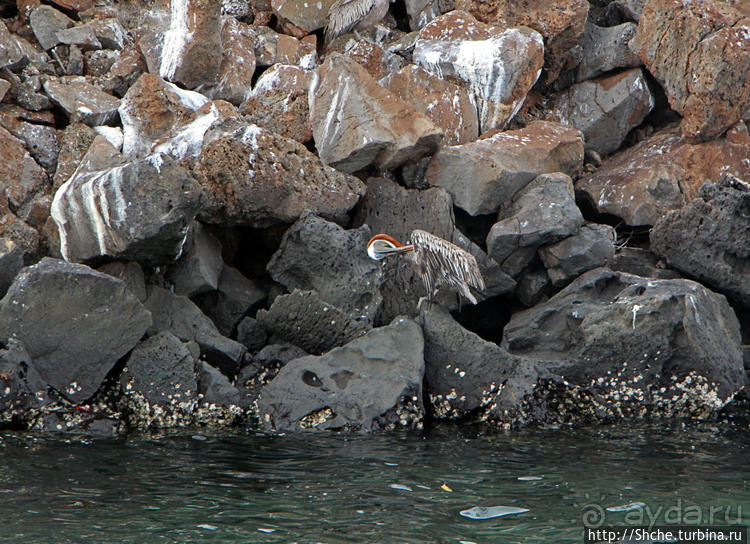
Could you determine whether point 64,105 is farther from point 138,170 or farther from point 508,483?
point 508,483

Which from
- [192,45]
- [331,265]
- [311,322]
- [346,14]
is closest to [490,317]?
[331,265]

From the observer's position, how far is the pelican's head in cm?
1033

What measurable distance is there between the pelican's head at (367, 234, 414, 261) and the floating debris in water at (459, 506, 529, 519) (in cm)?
444

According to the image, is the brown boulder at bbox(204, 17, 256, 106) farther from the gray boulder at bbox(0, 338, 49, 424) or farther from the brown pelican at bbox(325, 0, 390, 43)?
the gray boulder at bbox(0, 338, 49, 424)

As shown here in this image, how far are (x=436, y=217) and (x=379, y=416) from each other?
3476mm

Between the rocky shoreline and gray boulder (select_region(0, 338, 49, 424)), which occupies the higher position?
the rocky shoreline

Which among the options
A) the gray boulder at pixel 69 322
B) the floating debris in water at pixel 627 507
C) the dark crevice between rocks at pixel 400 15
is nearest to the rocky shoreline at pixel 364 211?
the gray boulder at pixel 69 322

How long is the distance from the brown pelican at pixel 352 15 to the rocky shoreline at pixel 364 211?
0.19 metres

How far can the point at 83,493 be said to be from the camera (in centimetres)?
666

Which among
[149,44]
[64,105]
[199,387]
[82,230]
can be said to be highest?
[149,44]

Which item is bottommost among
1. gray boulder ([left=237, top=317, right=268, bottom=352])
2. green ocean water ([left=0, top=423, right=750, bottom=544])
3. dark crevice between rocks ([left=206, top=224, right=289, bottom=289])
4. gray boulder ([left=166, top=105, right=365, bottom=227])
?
green ocean water ([left=0, top=423, right=750, bottom=544])

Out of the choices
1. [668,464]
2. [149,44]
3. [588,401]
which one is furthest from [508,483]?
[149,44]

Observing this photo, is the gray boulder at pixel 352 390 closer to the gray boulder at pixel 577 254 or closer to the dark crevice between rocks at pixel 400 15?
the gray boulder at pixel 577 254

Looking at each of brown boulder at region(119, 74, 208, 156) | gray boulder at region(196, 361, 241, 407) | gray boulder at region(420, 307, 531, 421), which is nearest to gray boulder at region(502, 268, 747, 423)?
gray boulder at region(420, 307, 531, 421)
